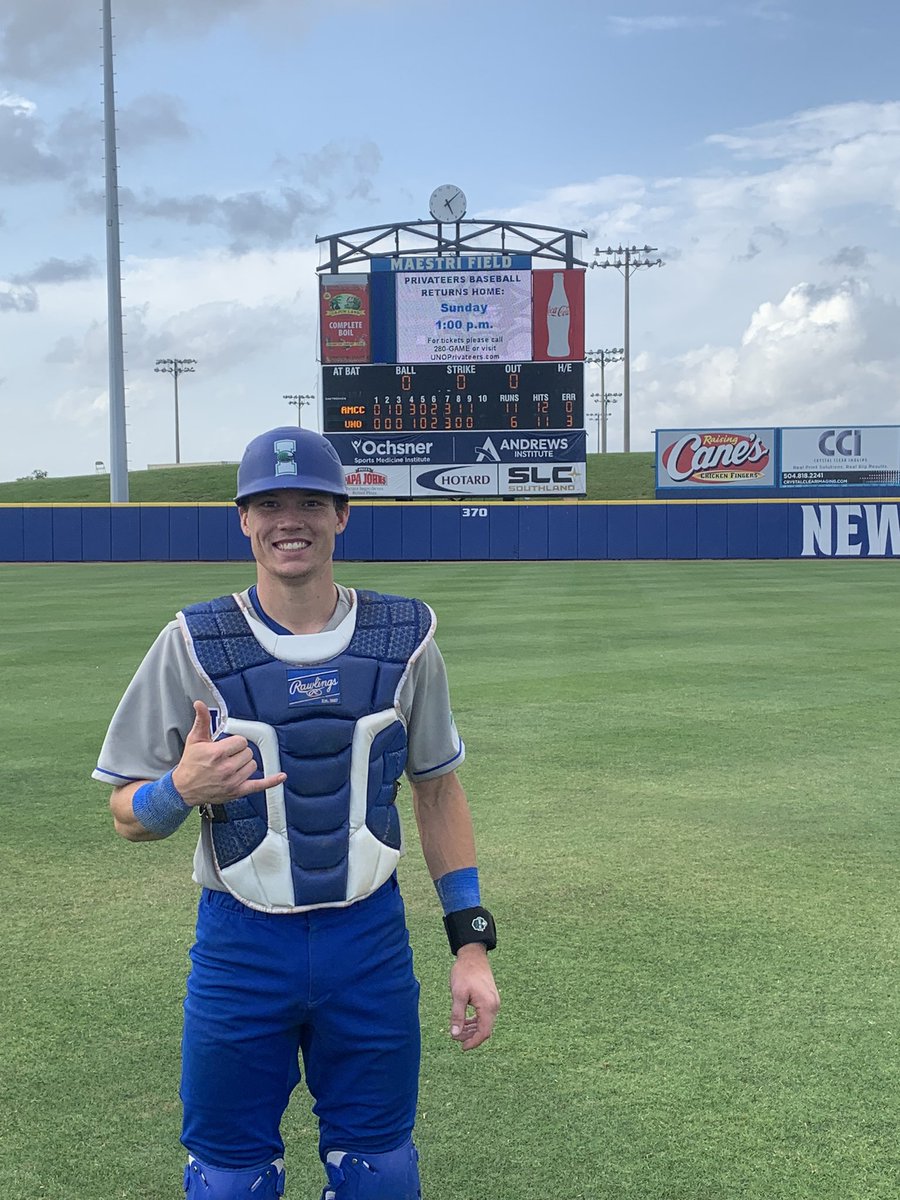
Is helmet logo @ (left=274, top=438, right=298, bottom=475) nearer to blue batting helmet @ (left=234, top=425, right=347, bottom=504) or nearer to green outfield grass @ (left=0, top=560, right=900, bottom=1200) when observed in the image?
blue batting helmet @ (left=234, top=425, right=347, bottom=504)

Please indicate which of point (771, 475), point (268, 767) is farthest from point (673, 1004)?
point (771, 475)

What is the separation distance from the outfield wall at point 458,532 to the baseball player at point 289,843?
3371 centimetres

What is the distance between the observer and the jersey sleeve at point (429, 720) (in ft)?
9.39

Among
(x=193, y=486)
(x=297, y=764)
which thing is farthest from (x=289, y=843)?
(x=193, y=486)

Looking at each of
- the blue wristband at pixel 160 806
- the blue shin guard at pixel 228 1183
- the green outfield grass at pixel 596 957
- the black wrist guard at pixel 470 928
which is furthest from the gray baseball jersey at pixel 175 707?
the green outfield grass at pixel 596 957

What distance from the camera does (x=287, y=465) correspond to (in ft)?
9.01

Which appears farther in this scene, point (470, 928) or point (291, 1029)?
point (470, 928)

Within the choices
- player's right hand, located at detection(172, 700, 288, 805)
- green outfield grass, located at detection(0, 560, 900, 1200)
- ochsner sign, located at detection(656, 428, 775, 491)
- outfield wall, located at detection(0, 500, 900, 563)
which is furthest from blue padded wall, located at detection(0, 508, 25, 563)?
player's right hand, located at detection(172, 700, 288, 805)

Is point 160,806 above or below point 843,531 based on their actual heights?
below

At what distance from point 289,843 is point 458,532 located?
34.7 m

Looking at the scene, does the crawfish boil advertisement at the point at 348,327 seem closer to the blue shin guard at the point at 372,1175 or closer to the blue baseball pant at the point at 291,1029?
the blue baseball pant at the point at 291,1029

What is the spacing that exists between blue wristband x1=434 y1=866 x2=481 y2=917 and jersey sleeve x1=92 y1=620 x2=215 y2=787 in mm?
726

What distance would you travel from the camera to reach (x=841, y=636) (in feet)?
51.3

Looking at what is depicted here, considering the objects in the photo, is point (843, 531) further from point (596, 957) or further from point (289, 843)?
point (289, 843)
